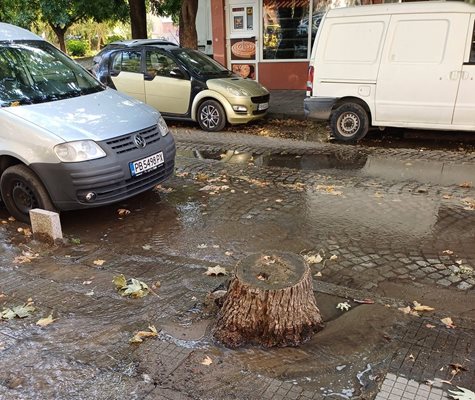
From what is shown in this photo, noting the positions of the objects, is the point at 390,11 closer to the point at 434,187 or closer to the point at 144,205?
the point at 434,187

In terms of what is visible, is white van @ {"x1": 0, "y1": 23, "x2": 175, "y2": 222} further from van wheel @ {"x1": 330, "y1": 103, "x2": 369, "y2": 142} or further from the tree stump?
van wheel @ {"x1": 330, "y1": 103, "x2": 369, "y2": 142}

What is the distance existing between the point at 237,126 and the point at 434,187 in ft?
17.1

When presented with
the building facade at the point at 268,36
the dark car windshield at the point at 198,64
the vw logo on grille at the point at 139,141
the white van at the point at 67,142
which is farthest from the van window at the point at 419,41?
the building facade at the point at 268,36

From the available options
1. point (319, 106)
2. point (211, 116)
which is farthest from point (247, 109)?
point (319, 106)

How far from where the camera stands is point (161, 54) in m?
10.4

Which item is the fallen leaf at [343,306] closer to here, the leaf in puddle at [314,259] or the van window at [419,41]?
the leaf in puddle at [314,259]

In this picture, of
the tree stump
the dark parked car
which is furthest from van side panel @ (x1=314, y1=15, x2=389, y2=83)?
the tree stump

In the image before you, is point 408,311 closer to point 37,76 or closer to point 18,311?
point 18,311

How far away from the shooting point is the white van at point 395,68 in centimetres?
775

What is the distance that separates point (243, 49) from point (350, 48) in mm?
6761

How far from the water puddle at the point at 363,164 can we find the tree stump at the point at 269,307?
4078 mm

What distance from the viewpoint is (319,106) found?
29.5ft

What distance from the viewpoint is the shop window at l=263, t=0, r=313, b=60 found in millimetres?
13781

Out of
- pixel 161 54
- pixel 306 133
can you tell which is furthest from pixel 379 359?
pixel 161 54
